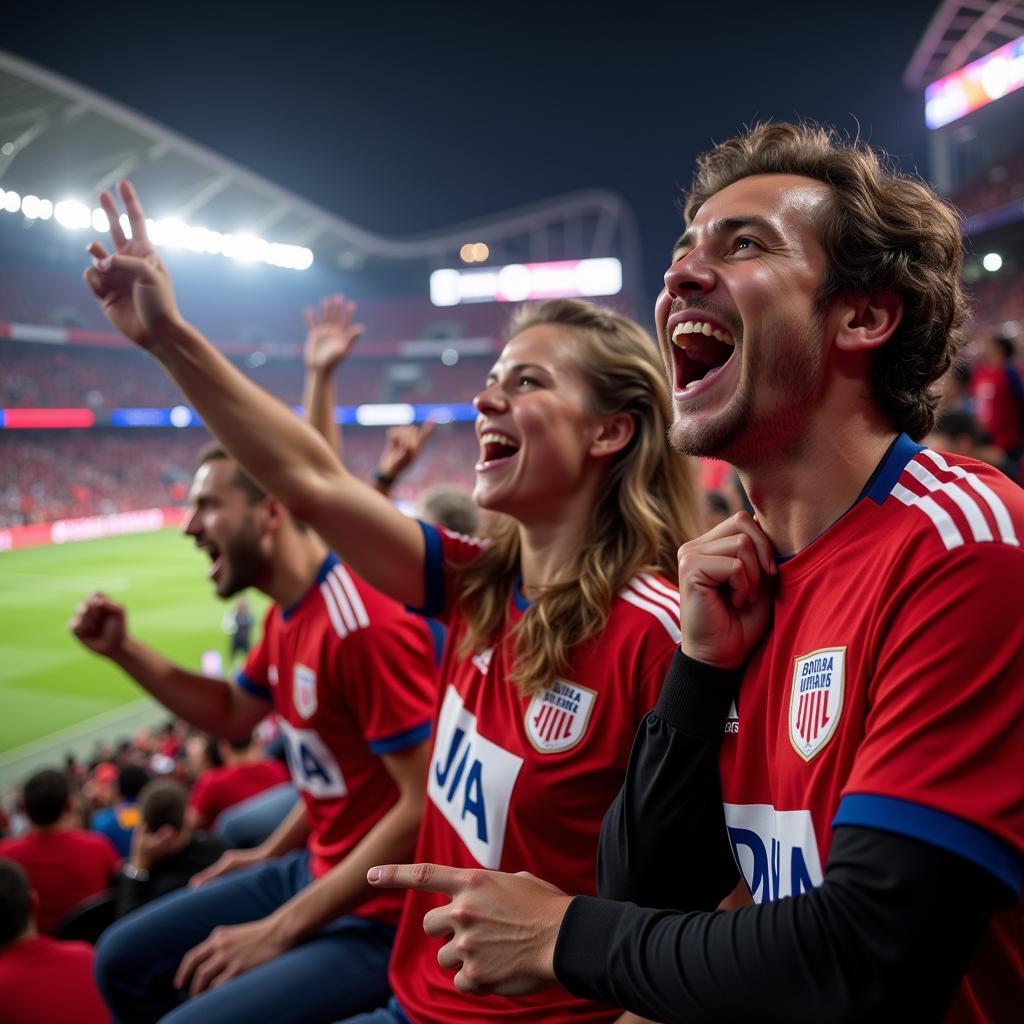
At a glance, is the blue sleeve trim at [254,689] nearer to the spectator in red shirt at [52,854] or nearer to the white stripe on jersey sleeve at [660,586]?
the spectator in red shirt at [52,854]

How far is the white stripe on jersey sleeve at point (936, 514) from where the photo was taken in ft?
3.03

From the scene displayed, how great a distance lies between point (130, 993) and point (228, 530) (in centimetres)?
138

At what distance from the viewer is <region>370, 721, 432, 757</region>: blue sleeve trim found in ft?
7.22

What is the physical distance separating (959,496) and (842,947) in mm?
521

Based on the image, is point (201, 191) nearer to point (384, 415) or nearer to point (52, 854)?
point (384, 415)

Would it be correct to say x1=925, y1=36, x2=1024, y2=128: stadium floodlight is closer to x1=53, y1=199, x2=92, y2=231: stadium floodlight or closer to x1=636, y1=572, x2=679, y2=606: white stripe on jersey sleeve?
x1=53, y1=199, x2=92, y2=231: stadium floodlight

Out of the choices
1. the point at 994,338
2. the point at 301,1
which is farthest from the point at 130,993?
the point at 301,1

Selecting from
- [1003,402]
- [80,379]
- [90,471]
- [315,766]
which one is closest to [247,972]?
[315,766]

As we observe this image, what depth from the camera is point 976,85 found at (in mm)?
19344

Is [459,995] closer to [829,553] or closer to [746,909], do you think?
[746,909]

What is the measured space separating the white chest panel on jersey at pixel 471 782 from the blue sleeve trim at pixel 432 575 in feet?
0.74

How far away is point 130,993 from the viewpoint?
7.75 ft

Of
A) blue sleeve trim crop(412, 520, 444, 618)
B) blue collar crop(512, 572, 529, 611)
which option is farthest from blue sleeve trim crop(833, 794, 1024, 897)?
blue sleeve trim crop(412, 520, 444, 618)

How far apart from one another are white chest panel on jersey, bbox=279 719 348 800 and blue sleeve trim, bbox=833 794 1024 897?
1894mm
